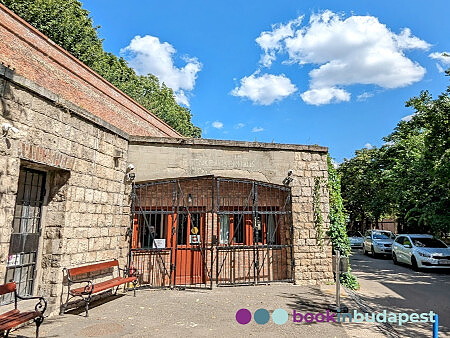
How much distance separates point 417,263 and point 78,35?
21.2m

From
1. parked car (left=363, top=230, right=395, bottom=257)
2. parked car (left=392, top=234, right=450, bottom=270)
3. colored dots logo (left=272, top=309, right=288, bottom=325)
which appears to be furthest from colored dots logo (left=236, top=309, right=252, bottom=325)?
parked car (left=363, top=230, right=395, bottom=257)

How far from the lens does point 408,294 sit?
7996 millimetres

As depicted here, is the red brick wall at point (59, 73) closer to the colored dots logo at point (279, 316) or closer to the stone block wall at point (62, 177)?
the stone block wall at point (62, 177)

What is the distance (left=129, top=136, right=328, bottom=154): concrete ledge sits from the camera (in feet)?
27.5

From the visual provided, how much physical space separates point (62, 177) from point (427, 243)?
13528 millimetres

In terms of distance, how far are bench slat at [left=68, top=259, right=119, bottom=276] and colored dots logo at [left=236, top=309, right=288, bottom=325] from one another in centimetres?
305

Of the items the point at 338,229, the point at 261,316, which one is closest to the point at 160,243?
the point at 261,316

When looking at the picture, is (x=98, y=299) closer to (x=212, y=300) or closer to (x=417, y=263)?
(x=212, y=300)

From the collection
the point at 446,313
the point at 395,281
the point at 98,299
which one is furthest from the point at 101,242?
the point at 395,281

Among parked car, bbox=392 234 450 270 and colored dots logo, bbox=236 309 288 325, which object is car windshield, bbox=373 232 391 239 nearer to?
parked car, bbox=392 234 450 270

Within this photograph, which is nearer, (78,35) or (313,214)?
(313,214)

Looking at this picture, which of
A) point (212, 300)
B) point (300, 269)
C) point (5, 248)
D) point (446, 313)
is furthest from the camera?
point (300, 269)

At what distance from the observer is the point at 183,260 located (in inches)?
356
